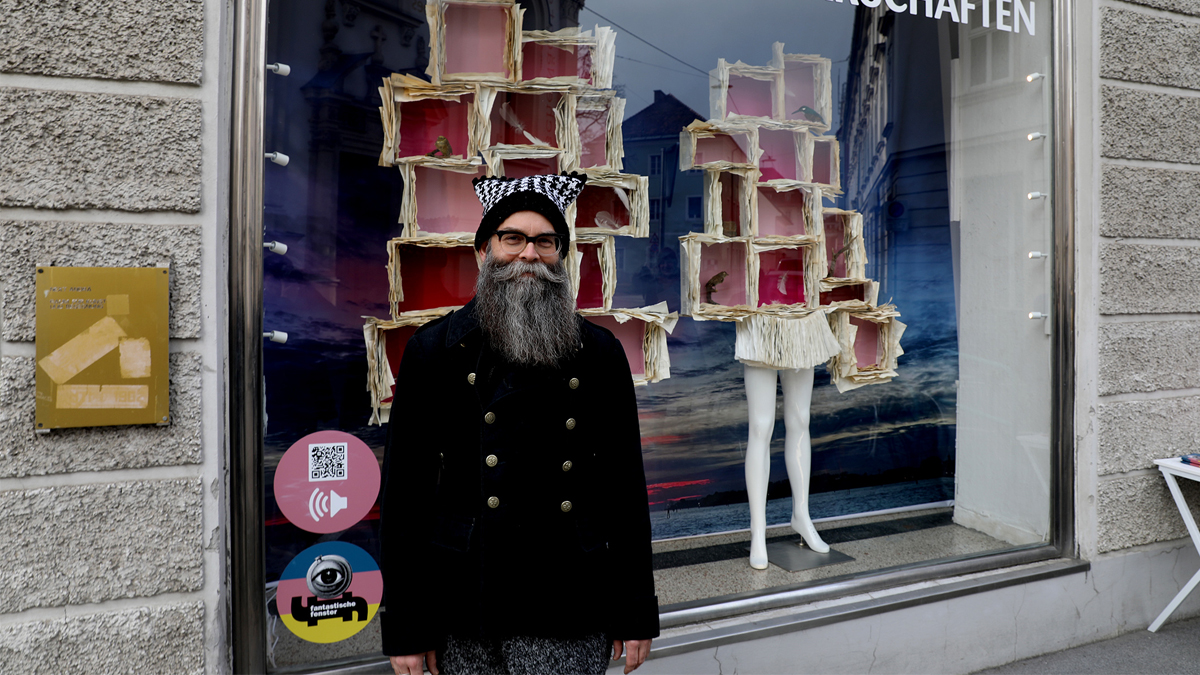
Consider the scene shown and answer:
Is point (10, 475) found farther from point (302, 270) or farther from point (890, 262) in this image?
point (890, 262)

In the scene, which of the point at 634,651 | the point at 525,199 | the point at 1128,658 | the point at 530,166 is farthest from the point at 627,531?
the point at 1128,658

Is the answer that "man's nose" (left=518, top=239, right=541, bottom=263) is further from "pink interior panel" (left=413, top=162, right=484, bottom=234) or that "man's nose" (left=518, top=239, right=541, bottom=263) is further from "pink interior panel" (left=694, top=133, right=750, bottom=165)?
"pink interior panel" (left=694, top=133, right=750, bottom=165)

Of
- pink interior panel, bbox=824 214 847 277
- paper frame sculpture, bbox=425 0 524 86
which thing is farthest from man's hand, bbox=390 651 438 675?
pink interior panel, bbox=824 214 847 277

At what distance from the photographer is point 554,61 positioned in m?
3.43

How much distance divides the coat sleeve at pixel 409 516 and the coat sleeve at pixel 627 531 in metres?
0.47

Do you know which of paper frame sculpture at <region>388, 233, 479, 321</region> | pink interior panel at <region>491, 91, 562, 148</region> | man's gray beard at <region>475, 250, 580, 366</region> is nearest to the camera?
man's gray beard at <region>475, 250, 580, 366</region>

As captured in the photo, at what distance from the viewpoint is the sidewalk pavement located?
346 cm

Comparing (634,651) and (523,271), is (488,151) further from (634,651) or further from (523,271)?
(634,651)

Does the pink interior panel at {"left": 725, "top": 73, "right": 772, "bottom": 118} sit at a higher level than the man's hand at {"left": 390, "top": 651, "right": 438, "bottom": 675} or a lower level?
higher

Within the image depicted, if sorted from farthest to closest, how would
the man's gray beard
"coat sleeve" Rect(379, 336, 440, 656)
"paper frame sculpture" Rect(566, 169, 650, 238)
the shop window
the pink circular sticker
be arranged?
1. "paper frame sculpture" Rect(566, 169, 650, 238)
2. the shop window
3. the pink circular sticker
4. the man's gray beard
5. "coat sleeve" Rect(379, 336, 440, 656)

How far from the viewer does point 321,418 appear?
112 inches

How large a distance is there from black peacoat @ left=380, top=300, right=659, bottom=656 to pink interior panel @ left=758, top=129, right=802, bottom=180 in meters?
2.29

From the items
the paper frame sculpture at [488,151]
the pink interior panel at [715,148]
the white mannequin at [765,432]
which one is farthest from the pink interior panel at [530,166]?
the white mannequin at [765,432]

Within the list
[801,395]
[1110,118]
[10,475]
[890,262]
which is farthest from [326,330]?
[1110,118]
